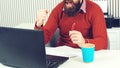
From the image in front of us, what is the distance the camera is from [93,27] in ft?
7.15

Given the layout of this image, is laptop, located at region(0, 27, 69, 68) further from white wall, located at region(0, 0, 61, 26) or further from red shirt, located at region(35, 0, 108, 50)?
white wall, located at region(0, 0, 61, 26)

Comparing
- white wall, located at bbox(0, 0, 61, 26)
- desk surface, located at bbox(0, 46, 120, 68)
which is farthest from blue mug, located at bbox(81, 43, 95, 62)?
white wall, located at bbox(0, 0, 61, 26)

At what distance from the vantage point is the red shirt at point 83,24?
2.12 metres

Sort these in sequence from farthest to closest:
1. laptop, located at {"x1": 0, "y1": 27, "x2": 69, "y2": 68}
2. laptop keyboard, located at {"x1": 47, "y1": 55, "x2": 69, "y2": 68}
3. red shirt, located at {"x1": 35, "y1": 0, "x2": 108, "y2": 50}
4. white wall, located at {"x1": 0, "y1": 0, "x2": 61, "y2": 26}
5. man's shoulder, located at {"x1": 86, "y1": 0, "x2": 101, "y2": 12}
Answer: white wall, located at {"x1": 0, "y1": 0, "x2": 61, "y2": 26}, man's shoulder, located at {"x1": 86, "y1": 0, "x2": 101, "y2": 12}, red shirt, located at {"x1": 35, "y1": 0, "x2": 108, "y2": 50}, laptop keyboard, located at {"x1": 47, "y1": 55, "x2": 69, "y2": 68}, laptop, located at {"x1": 0, "y1": 27, "x2": 69, "y2": 68}

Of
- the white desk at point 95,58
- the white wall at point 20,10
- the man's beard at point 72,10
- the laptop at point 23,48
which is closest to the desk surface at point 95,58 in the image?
the white desk at point 95,58

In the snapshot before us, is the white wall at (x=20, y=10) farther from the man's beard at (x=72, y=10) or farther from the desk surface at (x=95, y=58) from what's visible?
the desk surface at (x=95, y=58)

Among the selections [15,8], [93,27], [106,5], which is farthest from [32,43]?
[15,8]

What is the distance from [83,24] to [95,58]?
23.2 inches

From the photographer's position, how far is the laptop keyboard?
1565mm

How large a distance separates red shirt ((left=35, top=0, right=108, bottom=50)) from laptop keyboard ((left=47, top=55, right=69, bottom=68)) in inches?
16.0

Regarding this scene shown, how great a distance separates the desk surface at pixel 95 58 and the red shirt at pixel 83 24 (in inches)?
8.0

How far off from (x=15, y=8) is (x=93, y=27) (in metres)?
2.03

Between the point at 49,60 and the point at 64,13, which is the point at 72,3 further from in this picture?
the point at 49,60

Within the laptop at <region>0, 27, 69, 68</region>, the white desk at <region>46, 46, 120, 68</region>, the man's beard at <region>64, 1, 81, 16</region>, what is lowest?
the white desk at <region>46, 46, 120, 68</region>
